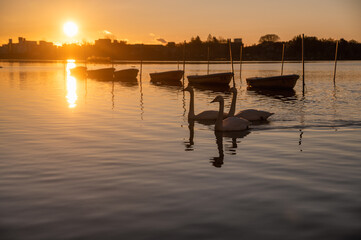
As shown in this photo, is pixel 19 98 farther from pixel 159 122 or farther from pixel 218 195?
pixel 218 195

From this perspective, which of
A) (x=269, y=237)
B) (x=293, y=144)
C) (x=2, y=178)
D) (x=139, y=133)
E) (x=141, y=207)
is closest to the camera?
(x=269, y=237)

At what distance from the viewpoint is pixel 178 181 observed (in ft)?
31.0

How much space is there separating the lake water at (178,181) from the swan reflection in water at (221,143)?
0.17 ft

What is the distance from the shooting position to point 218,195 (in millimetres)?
8398

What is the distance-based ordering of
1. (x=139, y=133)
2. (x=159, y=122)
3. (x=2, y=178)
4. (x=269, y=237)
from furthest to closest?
(x=159, y=122), (x=139, y=133), (x=2, y=178), (x=269, y=237)

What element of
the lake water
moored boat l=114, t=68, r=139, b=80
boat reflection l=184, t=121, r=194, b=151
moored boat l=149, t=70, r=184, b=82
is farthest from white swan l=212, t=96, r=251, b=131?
moored boat l=114, t=68, r=139, b=80

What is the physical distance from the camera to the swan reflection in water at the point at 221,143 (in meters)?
11.4

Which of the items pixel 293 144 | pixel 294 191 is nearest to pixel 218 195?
pixel 294 191

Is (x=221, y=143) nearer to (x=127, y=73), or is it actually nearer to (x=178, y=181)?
(x=178, y=181)

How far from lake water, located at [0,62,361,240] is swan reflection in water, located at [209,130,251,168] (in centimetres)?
5

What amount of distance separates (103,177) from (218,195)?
2.82 metres

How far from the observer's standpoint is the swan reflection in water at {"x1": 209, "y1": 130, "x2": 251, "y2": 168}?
11414 millimetres

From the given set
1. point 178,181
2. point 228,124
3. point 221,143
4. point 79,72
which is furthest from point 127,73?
point 178,181

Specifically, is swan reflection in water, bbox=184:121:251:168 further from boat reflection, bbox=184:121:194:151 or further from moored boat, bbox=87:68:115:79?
moored boat, bbox=87:68:115:79
